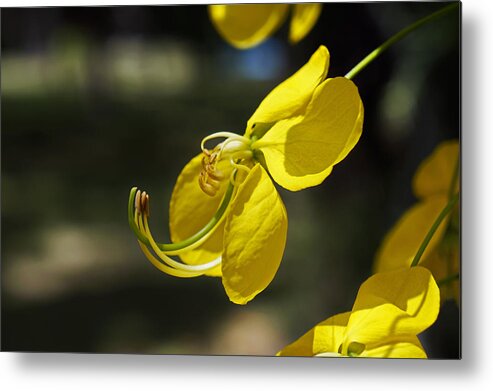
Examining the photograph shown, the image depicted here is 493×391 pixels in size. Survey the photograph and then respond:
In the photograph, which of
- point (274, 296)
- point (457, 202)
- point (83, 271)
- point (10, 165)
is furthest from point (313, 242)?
point (10, 165)

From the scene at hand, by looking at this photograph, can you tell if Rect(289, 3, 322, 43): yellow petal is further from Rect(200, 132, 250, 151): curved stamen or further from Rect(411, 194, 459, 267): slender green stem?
Rect(411, 194, 459, 267): slender green stem

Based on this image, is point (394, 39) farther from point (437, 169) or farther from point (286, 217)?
point (286, 217)

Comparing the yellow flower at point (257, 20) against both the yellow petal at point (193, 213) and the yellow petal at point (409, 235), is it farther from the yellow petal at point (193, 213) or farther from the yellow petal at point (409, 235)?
the yellow petal at point (409, 235)

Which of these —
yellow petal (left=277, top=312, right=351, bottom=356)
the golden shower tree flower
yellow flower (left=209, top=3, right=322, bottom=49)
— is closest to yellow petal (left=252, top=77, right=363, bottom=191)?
the golden shower tree flower

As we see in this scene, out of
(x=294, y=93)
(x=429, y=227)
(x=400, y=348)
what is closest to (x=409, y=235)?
(x=429, y=227)

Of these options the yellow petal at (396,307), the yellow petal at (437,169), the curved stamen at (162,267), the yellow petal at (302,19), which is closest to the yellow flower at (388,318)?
the yellow petal at (396,307)
